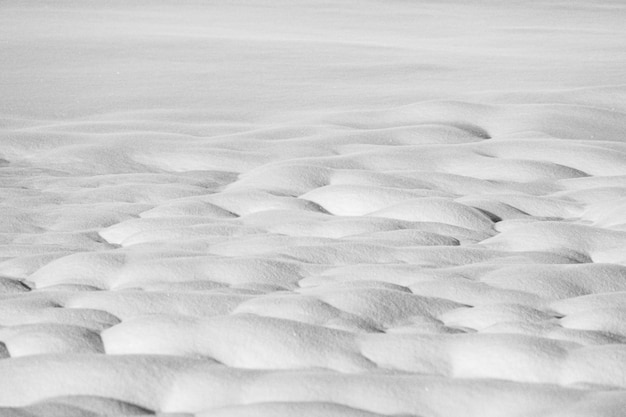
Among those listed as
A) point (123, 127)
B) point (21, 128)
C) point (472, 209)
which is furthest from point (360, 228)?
point (21, 128)

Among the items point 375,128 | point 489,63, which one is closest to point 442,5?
point 489,63

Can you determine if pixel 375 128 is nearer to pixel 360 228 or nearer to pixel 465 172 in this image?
pixel 465 172

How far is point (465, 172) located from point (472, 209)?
1.57 ft

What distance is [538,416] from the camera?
116cm

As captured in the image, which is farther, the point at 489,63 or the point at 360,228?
the point at 489,63

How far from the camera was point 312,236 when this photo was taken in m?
2.04

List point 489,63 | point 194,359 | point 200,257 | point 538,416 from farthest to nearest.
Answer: point 489,63 → point 200,257 → point 194,359 → point 538,416

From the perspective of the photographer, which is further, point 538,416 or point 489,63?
point 489,63

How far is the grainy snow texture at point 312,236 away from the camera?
1282 millimetres

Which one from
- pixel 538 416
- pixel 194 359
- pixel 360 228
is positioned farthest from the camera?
pixel 360 228

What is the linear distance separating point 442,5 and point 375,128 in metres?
4.33

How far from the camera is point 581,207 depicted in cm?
226

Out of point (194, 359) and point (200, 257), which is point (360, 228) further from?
point (194, 359)

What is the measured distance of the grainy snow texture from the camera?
128 cm
